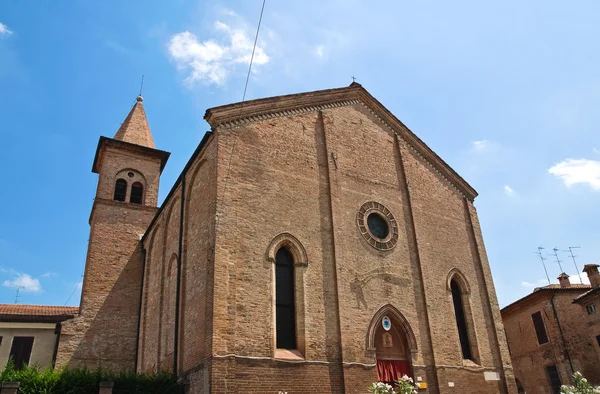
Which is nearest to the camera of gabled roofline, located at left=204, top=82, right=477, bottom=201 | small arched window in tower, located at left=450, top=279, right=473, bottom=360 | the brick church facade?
the brick church facade

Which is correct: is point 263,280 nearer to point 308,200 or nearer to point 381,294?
point 308,200

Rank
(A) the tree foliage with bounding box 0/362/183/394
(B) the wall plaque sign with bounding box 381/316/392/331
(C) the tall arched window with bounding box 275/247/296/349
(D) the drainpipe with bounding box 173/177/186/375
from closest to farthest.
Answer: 1. (A) the tree foliage with bounding box 0/362/183/394
2. (C) the tall arched window with bounding box 275/247/296/349
3. (D) the drainpipe with bounding box 173/177/186/375
4. (B) the wall plaque sign with bounding box 381/316/392/331

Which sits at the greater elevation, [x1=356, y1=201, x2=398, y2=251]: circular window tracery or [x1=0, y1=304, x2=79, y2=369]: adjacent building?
[x1=356, y1=201, x2=398, y2=251]: circular window tracery

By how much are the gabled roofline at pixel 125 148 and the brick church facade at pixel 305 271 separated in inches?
230

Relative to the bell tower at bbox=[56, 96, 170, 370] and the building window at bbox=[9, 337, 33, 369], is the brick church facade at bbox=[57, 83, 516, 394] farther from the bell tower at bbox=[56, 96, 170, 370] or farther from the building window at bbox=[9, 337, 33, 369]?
the building window at bbox=[9, 337, 33, 369]

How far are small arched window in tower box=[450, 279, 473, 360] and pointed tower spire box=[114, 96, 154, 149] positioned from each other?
16702 millimetres

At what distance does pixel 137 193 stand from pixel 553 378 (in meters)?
23.8

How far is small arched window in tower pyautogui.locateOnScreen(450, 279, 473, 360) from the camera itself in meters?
15.6

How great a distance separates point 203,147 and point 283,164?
2.45 metres

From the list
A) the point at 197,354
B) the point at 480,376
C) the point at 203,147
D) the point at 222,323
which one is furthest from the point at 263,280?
the point at 480,376

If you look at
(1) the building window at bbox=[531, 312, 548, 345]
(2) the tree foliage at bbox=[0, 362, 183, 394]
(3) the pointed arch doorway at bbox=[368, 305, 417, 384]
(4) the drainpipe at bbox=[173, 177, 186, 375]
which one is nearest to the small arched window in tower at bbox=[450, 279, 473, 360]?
(3) the pointed arch doorway at bbox=[368, 305, 417, 384]

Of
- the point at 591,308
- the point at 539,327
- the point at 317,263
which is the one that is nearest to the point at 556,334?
the point at 539,327

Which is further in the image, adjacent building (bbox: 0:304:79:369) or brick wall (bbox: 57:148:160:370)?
brick wall (bbox: 57:148:160:370)

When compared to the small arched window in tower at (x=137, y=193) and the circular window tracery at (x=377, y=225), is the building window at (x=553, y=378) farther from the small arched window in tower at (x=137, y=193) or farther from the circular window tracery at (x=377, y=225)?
the small arched window in tower at (x=137, y=193)
